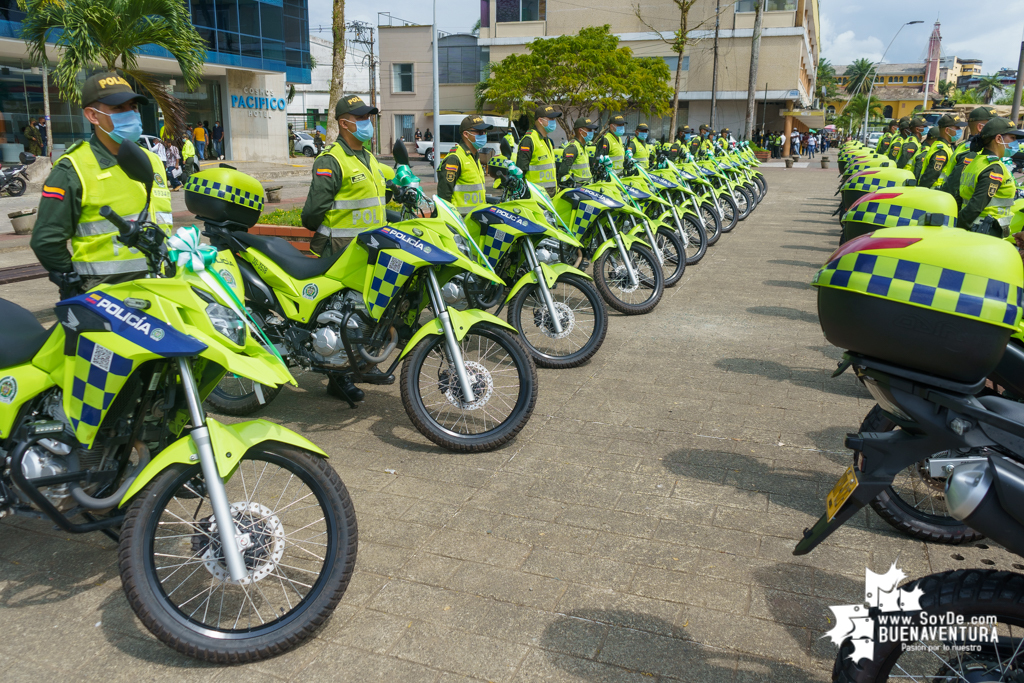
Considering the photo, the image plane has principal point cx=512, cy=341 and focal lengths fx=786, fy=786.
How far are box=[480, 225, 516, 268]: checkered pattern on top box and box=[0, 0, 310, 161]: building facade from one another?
27024 millimetres

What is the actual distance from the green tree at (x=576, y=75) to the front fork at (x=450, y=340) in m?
40.2

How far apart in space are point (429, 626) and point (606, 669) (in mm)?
667

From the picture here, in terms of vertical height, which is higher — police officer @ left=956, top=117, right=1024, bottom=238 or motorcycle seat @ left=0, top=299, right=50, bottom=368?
police officer @ left=956, top=117, right=1024, bottom=238

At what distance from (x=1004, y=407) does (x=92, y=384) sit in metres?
2.88

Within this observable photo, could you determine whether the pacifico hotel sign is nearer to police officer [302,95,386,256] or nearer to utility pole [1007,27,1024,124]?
Result: utility pole [1007,27,1024,124]

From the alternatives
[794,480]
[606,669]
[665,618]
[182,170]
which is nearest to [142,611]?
[606,669]

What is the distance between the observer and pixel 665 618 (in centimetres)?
289

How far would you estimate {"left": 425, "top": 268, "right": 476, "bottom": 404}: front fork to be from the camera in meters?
4.27

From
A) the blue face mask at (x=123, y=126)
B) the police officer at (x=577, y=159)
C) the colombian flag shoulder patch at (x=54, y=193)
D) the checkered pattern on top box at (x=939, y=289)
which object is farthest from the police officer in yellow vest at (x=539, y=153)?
the checkered pattern on top box at (x=939, y=289)

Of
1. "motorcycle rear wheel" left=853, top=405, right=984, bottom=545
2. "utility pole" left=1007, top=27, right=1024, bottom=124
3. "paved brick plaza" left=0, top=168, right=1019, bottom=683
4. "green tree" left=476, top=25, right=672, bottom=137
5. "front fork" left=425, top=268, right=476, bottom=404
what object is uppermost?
"green tree" left=476, top=25, right=672, bottom=137

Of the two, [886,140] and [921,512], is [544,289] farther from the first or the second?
[886,140]

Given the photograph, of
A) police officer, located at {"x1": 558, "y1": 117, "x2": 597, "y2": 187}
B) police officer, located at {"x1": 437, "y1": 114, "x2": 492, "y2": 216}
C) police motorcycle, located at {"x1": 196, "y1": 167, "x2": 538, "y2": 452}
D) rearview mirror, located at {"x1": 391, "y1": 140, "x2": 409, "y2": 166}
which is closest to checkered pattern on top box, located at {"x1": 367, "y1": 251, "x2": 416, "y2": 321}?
police motorcycle, located at {"x1": 196, "y1": 167, "x2": 538, "y2": 452}

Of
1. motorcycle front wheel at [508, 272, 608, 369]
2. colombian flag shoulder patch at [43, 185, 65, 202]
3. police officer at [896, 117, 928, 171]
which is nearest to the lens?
colombian flag shoulder patch at [43, 185, 65, 202]

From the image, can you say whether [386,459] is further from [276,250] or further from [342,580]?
[342,580]
